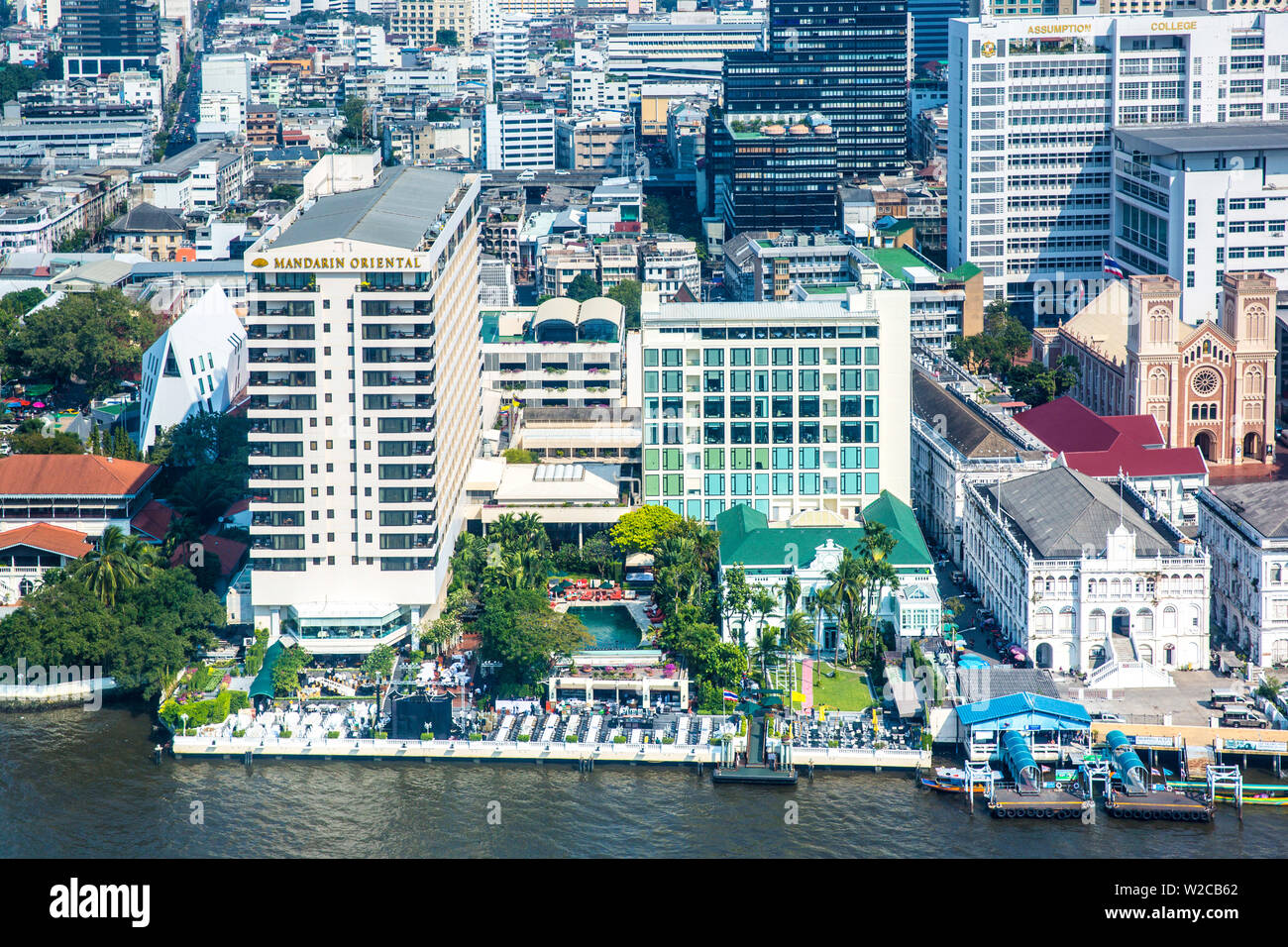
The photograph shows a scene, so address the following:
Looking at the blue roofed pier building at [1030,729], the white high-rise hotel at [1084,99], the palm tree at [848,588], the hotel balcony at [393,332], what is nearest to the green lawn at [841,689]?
the palm tree at [848,588]

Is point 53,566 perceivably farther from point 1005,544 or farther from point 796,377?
point 1005,544

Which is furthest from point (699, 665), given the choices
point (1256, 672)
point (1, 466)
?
point (1, 466)

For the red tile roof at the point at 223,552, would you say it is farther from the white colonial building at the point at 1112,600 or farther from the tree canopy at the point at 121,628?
the white colonial building at the point at 1112,600

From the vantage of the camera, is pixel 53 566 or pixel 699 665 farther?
pixel 53 566

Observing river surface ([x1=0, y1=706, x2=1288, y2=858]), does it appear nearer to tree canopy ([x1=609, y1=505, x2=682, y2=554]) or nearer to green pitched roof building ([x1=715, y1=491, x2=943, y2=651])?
green pitched roof building ([x1=715, y1=491, x2=943, y2=651])

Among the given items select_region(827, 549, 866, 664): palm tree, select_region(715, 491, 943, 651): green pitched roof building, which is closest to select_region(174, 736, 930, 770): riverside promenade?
select_region(715, 491, 943, 651): green pitched roof building
